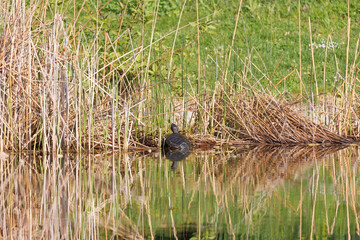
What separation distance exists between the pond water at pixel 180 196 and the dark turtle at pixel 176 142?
15.5 inches

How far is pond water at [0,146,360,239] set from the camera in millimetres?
2850

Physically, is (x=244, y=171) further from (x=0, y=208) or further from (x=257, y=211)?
(x=0, y=208)

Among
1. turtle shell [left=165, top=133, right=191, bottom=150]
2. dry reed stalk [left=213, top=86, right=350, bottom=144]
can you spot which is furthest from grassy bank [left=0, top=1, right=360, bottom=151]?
turtle shell [left=165, top=133, right=191, bottom=150]

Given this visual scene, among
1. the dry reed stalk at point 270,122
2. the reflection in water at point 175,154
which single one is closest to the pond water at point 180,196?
the reflection in water at point 175,154

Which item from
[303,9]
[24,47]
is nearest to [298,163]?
[24,47]

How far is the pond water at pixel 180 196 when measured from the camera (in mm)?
2850

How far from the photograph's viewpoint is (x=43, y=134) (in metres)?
5.32

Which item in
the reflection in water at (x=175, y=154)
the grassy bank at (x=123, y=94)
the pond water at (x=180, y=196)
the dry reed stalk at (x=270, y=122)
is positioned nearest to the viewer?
the pond water at (x=180, y=196)

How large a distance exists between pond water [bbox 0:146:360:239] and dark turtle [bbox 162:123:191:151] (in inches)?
15.5

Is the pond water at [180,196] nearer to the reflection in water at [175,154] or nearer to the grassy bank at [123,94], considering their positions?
the reflection in water at [175,154]

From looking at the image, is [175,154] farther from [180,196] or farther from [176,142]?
[180,196]

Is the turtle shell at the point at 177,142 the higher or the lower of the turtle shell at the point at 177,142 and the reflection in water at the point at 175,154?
the higher

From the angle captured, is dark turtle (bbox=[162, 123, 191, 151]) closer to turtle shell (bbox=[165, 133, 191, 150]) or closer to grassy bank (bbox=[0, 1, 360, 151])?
turtle shell (bbox=[165, 133, 191, 150])

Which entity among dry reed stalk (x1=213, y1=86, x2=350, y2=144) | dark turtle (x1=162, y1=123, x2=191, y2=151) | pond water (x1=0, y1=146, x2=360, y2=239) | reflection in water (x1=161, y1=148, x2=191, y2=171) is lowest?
pond water (x1=0, y1=146, x2=360, y2=239)
